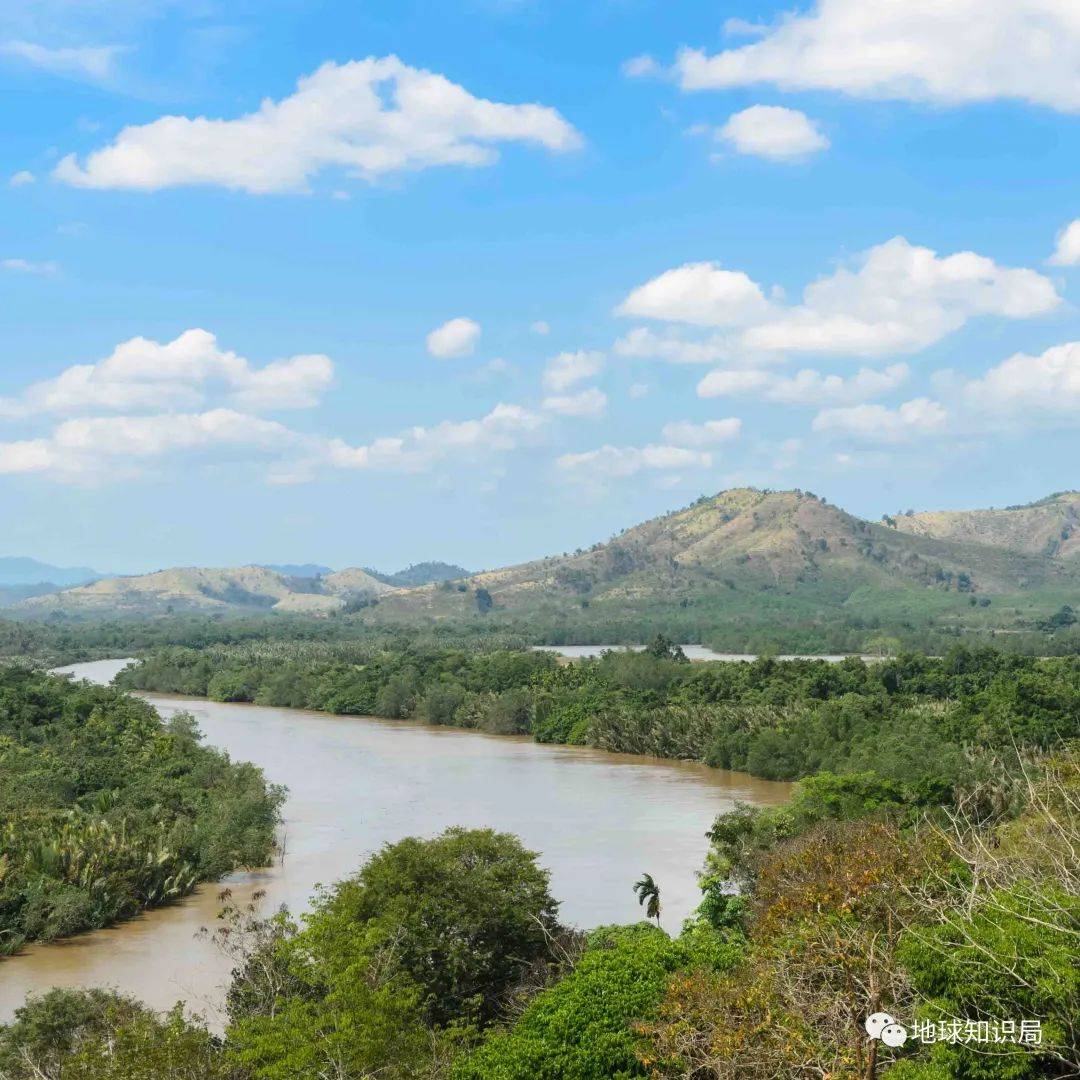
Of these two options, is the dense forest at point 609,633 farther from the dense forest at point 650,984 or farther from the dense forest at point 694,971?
the dense forest at point 650,984

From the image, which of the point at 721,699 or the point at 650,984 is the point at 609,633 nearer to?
the point at 721,699

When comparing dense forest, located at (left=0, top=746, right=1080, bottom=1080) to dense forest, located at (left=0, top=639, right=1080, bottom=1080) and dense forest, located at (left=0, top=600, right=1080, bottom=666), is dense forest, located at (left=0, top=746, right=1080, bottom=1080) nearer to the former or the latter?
dense forest, located at (left=0, top=639, right=1080, bottom=1080)

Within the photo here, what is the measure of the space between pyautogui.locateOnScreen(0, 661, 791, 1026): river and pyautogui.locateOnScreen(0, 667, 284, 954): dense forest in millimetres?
785

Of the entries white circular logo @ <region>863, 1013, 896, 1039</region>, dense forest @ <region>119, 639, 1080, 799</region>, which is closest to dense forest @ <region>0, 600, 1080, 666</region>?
dense forest @ <region>119, 639, 1080, 799</region>

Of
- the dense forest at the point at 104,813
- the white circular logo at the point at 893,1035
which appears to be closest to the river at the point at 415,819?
the dense forest at the point at 104,813

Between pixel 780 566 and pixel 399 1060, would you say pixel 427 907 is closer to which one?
pixel 399 1060

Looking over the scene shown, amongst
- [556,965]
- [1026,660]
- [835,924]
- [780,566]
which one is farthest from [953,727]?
[780,566]

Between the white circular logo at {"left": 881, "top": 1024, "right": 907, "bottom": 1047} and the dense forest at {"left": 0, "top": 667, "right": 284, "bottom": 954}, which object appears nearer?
the white circular logo at {"left": 881, "top": 1024, "right": 907, "bottom": 1047}

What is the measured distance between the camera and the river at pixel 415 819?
31.8 meters

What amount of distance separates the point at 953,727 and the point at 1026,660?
24.5 m

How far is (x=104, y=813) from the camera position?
42.2 m

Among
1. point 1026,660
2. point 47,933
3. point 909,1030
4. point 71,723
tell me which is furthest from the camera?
point 1026,660

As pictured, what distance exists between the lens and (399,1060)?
18.3 meters

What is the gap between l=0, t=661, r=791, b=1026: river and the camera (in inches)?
1251
